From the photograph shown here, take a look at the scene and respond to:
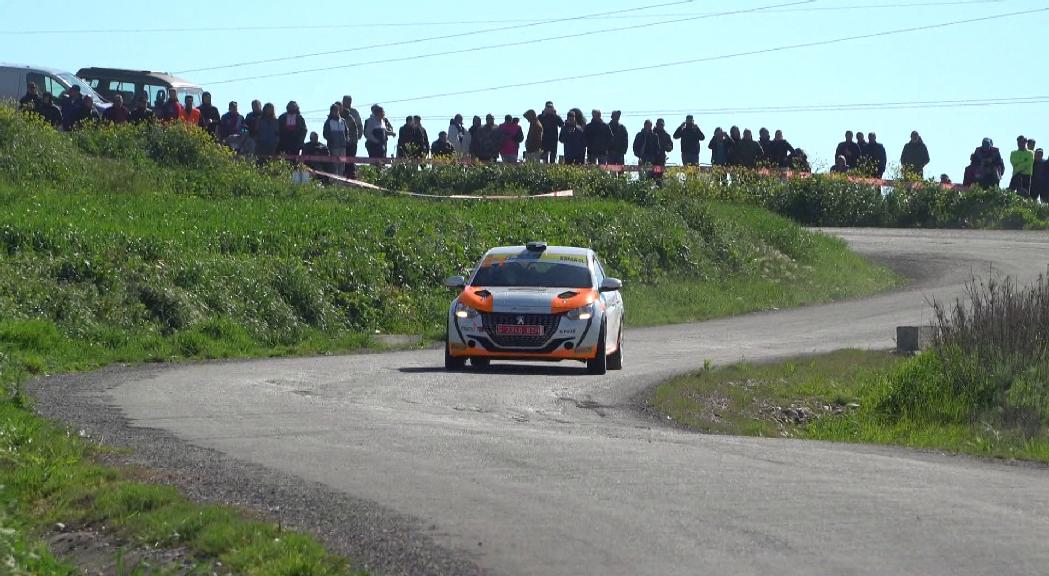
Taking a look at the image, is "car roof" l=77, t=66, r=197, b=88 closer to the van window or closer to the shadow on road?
the van window

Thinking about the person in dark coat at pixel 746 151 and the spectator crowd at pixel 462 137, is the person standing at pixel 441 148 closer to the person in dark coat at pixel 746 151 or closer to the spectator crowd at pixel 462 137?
the spectator crowd at pixel 462 137

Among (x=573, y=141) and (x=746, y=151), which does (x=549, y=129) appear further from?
(x=746, y=151)

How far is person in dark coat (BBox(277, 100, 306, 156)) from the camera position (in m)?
41.6

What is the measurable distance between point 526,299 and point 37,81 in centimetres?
3167

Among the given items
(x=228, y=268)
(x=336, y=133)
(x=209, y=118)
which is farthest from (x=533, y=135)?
(x=228, y=268)

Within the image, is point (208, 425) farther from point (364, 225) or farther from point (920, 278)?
point (920, 278)

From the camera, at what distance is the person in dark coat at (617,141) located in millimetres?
43938

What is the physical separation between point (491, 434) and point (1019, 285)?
879 inches

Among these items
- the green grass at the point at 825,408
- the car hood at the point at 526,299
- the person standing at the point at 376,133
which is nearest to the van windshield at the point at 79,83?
the person standing at the point at 376,133

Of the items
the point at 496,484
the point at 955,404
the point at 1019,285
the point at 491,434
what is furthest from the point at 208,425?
the point at 1019,285

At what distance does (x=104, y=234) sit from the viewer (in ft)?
89.2

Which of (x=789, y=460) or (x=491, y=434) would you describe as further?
(x=491, y=434)

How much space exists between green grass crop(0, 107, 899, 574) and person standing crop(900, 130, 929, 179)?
7.34 meters

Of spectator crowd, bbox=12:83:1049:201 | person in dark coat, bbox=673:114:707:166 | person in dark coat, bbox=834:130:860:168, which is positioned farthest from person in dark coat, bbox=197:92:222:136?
person in dark coat, bbox=834:130:860:168
